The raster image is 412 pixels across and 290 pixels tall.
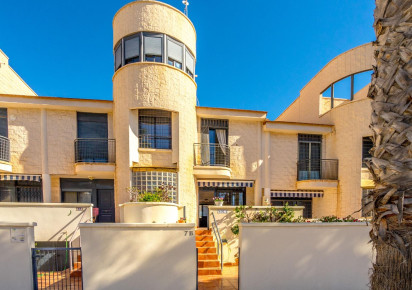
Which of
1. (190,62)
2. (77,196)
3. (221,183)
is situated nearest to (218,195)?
(221,183)

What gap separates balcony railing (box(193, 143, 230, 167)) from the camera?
1070cm

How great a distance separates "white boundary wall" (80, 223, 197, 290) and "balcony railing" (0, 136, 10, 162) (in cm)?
765

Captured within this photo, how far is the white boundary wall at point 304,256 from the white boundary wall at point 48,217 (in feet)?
21.3

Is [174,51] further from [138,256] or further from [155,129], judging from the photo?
[138,256]

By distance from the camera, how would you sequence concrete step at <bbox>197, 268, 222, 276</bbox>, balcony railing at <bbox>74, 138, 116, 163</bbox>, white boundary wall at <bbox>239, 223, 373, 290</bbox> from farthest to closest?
balcony railing at <bbox>74, 138, 116, 163</bbox>
concrete step at <bbox>197, 268, 222, 276</bbox>
white boundary wall at <bbox>239, 223, 373, 290</bbox>

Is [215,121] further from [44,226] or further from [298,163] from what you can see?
[44,226]

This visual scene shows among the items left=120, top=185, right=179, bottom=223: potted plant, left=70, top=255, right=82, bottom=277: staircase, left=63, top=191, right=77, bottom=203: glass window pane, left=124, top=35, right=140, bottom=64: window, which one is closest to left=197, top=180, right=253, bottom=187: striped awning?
left=120, top=185, right=179, bottom=223: potted plant

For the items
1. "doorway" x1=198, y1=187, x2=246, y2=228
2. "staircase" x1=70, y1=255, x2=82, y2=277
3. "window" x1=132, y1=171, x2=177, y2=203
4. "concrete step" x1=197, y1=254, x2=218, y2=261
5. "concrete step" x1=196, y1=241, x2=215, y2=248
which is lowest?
"staircase" x1=70, y1=255, x2=82, y2=277

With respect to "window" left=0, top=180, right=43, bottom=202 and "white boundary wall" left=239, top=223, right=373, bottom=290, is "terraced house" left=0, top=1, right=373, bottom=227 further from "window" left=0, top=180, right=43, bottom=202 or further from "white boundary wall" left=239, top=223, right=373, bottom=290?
"white boundary wall" left=239, top=223, right=373, bottom=290

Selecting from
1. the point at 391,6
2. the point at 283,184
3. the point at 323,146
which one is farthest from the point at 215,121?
the point at 391,6

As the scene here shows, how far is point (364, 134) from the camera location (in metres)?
10.8

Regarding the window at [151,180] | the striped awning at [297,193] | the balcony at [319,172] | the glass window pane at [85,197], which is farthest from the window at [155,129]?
the balcony at [319,172]

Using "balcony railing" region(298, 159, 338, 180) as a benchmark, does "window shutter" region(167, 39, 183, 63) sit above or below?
above

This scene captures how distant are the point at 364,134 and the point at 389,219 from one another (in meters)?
11.5
